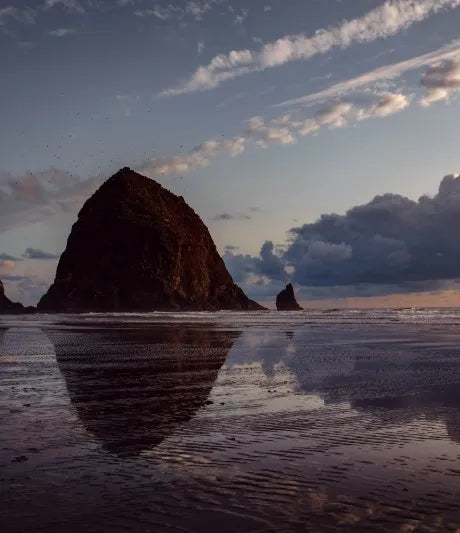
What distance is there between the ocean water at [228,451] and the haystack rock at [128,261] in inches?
5630

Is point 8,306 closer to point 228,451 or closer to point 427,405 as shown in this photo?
point 427,405

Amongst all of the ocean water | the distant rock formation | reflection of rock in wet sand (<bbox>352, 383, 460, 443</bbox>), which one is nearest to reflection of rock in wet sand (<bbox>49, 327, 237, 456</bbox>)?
the ocean water

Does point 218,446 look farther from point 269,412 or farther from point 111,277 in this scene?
point 111,277

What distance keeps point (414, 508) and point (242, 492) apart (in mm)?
1783

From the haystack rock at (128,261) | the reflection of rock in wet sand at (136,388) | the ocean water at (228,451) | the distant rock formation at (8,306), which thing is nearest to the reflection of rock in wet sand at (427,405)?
the ocean water at (228,451)

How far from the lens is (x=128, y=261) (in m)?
167

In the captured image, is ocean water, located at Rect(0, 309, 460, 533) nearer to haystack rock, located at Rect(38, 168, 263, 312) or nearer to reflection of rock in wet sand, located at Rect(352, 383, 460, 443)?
reflection of rock in wet sand, located at Rect(352, 383, 460, 443)

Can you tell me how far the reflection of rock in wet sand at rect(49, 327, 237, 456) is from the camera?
8867 millimetres

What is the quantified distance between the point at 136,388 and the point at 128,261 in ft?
512

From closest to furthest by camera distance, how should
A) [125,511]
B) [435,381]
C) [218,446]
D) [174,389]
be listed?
1. [125,511]
2. [218,446]
3. [174,389]
4. [435,381]

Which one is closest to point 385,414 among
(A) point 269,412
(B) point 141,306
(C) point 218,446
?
(A) point 269,412

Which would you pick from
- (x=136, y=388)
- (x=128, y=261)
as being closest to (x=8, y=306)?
(x=128, y=261)

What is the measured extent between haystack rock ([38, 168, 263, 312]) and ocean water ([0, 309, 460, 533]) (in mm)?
143004

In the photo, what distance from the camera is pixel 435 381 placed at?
15.3 metres
